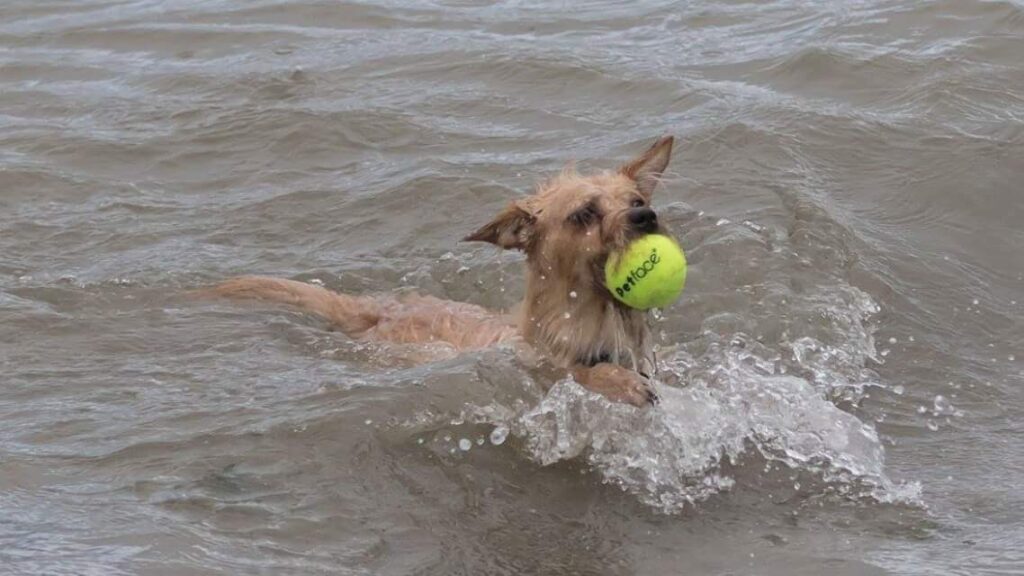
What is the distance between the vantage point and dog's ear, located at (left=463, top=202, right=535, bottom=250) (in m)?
6.80

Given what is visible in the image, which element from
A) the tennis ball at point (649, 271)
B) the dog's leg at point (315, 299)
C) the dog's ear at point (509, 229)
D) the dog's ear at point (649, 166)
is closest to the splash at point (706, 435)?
the tennis ball at point (649, 271)

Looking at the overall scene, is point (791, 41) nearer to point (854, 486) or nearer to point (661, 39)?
point (661, 39)

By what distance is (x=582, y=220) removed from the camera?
6559 mm

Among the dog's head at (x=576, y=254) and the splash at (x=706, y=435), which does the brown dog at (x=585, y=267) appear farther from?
the splash at (x=706, y=435)

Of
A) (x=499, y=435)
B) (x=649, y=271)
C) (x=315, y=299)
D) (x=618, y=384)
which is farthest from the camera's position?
(x=315, y=299)

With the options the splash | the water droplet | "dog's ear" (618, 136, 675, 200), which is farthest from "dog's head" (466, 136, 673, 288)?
the water droplet

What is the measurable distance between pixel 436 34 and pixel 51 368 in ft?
20.8

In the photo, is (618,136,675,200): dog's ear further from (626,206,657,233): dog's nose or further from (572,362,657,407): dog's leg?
(572,362,657,407): dog's leg

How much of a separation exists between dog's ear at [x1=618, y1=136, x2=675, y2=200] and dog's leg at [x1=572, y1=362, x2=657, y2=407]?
32.0 inches

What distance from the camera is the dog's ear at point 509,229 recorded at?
6801 mm

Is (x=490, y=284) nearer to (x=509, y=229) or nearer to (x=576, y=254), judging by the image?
(x=509, y=229)

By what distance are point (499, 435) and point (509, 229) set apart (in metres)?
0.90

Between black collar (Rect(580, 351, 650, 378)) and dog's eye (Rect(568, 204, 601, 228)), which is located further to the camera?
black collar (Rect(580, 351, 650, 378))

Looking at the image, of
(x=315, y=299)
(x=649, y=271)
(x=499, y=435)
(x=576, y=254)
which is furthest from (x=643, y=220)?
(x=315, y=299)
